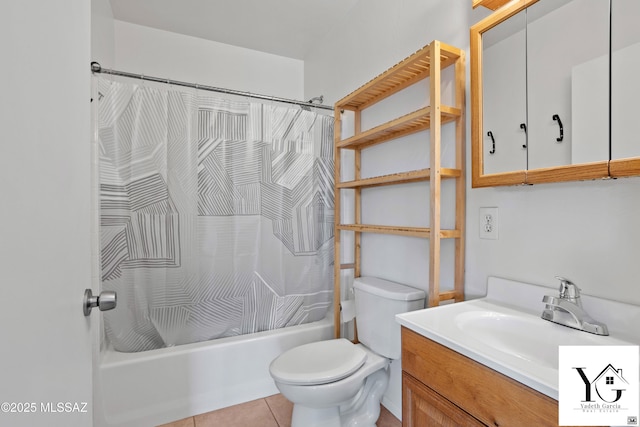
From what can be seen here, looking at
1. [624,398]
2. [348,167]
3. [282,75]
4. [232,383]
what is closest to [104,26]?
[282,75]

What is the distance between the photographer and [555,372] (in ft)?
2.19

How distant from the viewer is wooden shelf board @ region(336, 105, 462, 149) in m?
1.32

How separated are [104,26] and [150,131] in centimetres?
86

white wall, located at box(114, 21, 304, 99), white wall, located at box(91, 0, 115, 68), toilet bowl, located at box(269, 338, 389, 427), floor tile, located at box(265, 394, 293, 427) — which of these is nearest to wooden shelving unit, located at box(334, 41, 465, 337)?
toilet bowl, located at box(269, 338, 389, 427)

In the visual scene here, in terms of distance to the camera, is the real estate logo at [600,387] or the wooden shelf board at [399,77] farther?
the wooden shelf board at [399,77]

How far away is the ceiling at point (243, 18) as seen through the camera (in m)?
2.09

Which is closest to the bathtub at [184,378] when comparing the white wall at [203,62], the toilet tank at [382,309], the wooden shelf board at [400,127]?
the toilet tank at [382,309]

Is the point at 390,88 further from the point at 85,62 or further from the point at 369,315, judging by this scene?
the point at 85,62

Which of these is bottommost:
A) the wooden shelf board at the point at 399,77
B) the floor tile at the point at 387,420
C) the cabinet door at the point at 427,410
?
the floor tile at the point at 387,420

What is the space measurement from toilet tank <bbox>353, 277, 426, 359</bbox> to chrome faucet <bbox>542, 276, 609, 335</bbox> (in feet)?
1.96

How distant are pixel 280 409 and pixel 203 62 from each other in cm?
266

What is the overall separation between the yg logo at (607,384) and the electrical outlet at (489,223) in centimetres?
58

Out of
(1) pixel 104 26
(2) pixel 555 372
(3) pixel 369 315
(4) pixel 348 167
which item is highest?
(1) pixel 104 26

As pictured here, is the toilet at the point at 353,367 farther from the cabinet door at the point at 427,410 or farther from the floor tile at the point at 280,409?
the cabinet door at the point at 427,410
